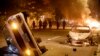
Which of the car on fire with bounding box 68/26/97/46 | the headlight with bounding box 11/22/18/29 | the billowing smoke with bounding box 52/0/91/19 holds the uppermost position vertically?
the billowing smoke with bounding box 52/0/91/19

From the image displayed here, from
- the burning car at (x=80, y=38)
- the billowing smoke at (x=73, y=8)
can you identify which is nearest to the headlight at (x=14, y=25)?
the burning car at (x=80, y=38)

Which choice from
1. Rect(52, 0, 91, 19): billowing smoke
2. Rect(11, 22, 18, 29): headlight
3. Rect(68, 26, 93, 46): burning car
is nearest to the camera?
Rect(11, 22, 18, 29): headlight

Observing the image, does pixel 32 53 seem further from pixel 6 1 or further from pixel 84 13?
pixel 84 13

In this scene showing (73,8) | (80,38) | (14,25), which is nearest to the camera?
(14,25)

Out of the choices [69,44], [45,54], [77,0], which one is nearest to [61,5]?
[77,0]

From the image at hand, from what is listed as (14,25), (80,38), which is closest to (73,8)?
(80,38)

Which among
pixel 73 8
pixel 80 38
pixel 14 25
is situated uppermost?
pixel 73 8

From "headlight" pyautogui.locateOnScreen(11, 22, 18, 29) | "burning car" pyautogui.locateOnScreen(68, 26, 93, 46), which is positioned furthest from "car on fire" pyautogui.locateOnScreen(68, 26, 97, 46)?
"headlight" pyautogui.locateOnScreen(11, 22, 18, 29)

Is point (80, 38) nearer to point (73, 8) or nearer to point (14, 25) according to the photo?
point (14, 25)

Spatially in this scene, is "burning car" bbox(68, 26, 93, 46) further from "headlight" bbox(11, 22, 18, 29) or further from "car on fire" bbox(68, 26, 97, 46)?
"headlight" bbox(11, 22, 18, 29)

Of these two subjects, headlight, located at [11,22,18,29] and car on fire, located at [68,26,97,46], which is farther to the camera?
car on fire, located at [68,26,97,46]

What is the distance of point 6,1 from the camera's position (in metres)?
14.6

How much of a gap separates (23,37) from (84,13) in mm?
85340

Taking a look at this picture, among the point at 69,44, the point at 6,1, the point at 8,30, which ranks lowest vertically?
the point at 69,44
